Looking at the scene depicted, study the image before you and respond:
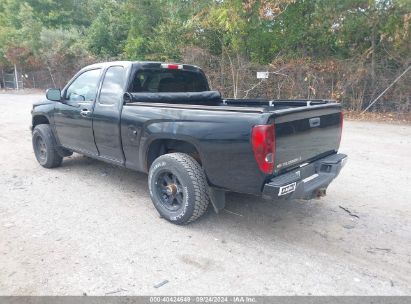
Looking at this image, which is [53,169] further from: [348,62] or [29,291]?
[348,62]

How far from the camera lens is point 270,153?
3.28m

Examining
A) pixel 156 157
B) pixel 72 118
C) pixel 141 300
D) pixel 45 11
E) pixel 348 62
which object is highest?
pixel 45 11

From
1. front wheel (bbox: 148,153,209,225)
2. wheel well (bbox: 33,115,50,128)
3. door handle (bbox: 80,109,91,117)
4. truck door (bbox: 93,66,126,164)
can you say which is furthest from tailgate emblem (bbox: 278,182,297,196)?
wheel well (bbox: 33,115,50,128)

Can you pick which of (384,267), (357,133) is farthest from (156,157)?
(357,133)

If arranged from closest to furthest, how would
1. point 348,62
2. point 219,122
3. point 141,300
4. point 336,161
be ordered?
point 141,300 → point 219,122 → point 336,161 → point 348,62

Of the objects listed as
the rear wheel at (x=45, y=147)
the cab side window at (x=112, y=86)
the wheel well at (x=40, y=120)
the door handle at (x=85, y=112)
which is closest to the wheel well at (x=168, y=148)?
the cab side window at (x=112, y=86)

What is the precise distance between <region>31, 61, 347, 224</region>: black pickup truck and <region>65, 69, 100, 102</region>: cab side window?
0.02 meters

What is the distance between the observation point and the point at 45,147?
6188 mm

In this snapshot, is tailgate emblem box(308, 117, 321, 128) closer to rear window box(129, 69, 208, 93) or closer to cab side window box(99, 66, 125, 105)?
rear window box(129, 69, 208, 93)

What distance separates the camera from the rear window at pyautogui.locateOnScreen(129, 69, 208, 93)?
482 cm

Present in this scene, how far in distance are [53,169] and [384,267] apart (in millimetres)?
5428

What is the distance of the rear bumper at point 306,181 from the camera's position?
3.32m

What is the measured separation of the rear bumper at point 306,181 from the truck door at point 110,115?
2.25 metres

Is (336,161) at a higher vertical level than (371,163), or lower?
higher
